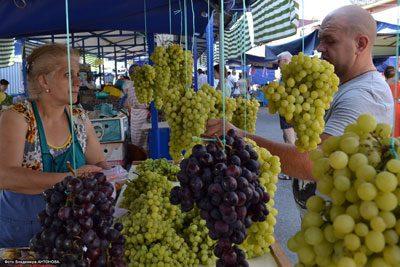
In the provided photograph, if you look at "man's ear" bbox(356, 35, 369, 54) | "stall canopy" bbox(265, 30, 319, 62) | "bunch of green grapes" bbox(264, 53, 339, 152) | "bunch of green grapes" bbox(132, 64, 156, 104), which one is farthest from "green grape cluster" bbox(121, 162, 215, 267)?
"stall canopy" bbox(265, 30, 319, 62)

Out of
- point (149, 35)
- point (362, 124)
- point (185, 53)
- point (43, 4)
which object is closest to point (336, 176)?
point (362, 124)

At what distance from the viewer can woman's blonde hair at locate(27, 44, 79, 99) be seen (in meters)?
2.21

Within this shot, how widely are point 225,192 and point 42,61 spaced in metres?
1.60

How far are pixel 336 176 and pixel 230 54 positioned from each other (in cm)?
789

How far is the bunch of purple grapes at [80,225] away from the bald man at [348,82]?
0.76 meters

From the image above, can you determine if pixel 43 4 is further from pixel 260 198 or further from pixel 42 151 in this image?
pixel 260 198

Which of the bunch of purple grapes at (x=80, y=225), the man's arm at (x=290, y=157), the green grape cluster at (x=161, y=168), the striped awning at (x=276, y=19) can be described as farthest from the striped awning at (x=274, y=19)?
the bunch of purple grapes at (x=80, y=225)

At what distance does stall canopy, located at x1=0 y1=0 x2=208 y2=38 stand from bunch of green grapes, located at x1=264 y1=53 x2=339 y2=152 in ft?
8.85

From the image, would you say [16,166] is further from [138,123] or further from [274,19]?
[138,123]

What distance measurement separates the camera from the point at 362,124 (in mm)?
856

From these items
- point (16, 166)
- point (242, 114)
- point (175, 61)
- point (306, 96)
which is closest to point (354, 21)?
point (306, 96)

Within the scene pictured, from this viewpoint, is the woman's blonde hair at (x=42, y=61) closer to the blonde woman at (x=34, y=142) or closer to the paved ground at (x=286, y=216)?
the blonde woman at (x=34, y=142)

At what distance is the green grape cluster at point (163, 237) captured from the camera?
1.89m

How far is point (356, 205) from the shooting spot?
76 centimetres
